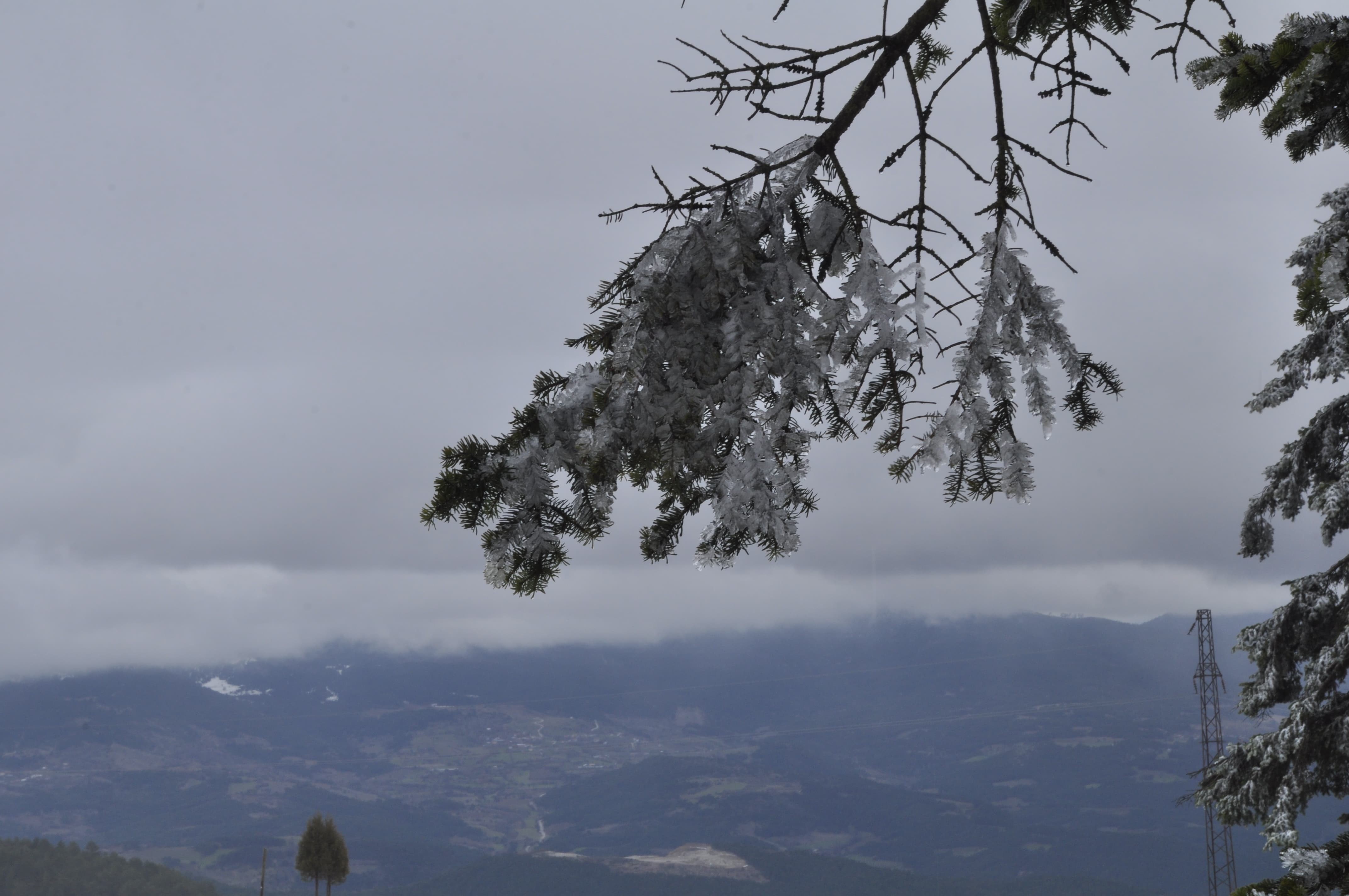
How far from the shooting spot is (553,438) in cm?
380

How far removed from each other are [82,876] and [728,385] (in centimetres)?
19755

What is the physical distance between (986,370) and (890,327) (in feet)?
1.33

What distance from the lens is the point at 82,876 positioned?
534ft

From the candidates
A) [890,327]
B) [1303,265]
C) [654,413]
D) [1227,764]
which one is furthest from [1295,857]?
[1303,265]

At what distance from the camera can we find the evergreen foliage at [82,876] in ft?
513

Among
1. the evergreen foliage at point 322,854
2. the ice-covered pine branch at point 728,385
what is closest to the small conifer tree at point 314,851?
the evergreen foliage at point 322,854

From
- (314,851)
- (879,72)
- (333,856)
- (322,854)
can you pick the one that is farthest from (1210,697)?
(879,72)

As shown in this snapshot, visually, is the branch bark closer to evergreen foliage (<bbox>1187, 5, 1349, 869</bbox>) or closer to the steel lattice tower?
evergreen foliage (<bbox>1187, 5, 1349, 869</bbox>)

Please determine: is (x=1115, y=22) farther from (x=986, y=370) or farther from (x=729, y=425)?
(x=729, y=425)

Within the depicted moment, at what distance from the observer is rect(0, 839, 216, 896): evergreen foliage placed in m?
156

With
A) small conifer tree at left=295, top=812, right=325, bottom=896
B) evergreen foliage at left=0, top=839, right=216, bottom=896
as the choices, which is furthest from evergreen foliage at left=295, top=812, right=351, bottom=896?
evergreen foliage at left=0, top=839, right=216, bottom=896

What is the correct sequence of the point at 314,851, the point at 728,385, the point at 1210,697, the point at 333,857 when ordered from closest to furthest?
the point at 728,385
the point at 314,851
the point at 333,857
the point at 1210,697

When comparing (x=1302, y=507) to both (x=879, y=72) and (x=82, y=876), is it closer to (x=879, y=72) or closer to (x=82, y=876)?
(x=879, y=72)

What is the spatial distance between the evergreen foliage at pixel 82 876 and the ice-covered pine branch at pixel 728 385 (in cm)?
→ 17584
